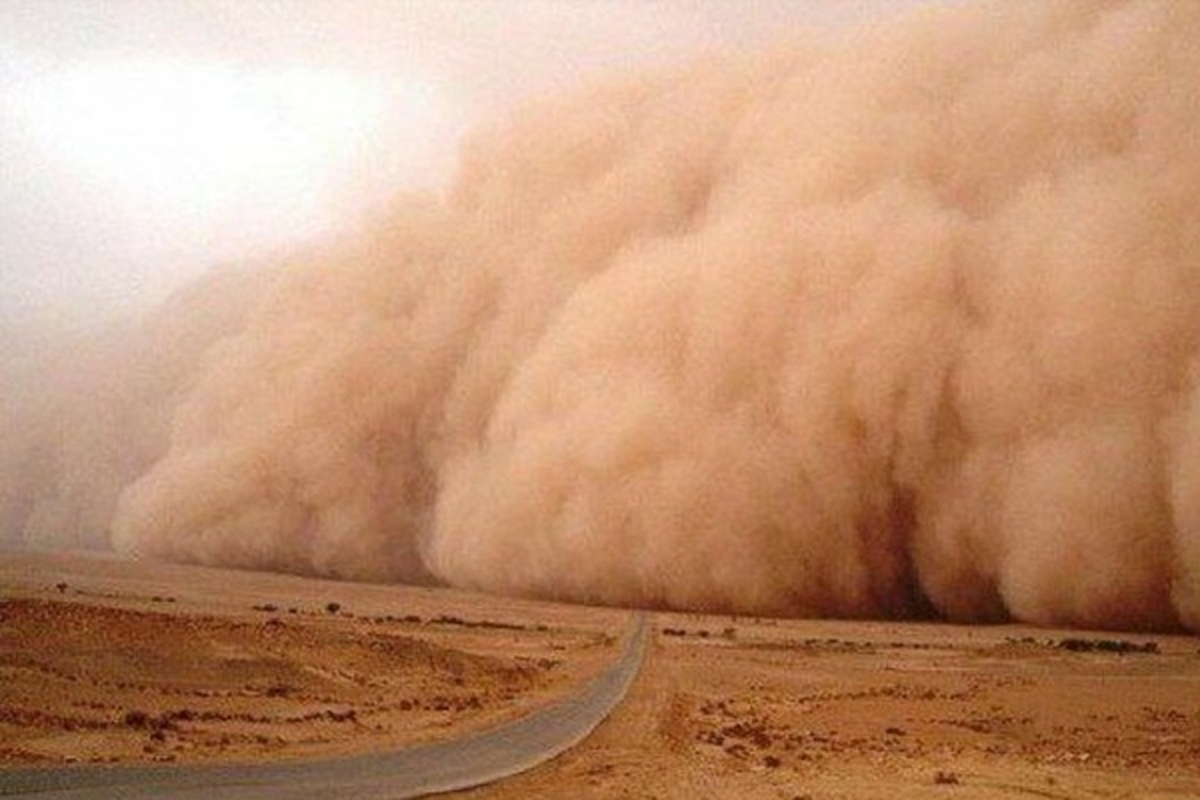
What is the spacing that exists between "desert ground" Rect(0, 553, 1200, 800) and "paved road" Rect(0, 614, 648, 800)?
0.96 ft

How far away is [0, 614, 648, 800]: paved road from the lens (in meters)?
6.48

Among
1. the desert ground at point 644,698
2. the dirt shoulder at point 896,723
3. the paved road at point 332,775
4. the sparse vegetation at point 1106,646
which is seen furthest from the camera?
the sparse vegetation at point 1106,646

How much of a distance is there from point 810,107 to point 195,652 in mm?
27679

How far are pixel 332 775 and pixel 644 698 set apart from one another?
18.9ft

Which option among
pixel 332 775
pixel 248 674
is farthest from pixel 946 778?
pixel 248 674

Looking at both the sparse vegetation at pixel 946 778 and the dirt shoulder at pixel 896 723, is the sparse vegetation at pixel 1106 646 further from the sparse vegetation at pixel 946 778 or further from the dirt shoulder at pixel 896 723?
the sparse vegetation at pixel 946 778

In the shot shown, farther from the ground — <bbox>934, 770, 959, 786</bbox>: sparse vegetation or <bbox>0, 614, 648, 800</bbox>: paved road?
<bbox>934, 770, 959, 786</bbox>: sparse vegetation

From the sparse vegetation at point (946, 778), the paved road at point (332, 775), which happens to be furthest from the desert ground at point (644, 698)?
the paved road at point (332, 775)

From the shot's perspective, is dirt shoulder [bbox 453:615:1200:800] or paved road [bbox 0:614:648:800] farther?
dirt shoulder [bbox 453:615:1200:800]

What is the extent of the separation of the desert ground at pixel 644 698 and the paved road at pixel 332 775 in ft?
0.96

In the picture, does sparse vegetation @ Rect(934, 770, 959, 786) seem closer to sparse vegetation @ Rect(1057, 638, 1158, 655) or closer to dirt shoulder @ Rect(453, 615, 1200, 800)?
dirt shoulder @ Rect(453, 615, 1200, 800)

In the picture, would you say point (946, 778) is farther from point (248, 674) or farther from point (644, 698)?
point (248, 674)

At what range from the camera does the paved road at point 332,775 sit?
6477 mm

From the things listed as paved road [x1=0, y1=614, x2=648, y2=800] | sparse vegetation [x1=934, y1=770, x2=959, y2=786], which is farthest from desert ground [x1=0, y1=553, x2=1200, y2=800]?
paved road [x1=0, y1=614, x2=648, y2=800]
